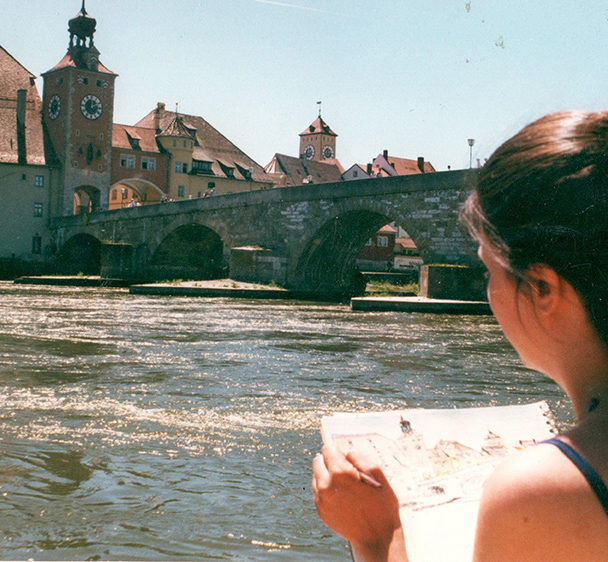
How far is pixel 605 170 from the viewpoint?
0.91 meters


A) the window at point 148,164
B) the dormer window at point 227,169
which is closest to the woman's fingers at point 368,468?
the window at point 148,164

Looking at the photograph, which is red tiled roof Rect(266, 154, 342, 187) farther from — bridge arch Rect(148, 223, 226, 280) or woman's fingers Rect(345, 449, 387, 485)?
woman's fingers Rect(345, 449, 387, 485)

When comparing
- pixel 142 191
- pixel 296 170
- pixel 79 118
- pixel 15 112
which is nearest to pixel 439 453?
pixel 79 118

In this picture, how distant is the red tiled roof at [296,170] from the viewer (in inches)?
2756

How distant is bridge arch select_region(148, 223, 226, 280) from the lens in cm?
3588

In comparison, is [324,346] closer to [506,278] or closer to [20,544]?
[20,544]

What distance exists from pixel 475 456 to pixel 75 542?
5.72 feet

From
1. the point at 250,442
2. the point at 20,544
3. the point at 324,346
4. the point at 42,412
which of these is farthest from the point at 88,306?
the point at 20,544

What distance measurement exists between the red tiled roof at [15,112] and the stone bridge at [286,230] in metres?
8.25

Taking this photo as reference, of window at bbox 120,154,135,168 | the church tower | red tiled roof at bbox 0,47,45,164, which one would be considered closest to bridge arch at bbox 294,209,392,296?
red tiled roof at bbox 0,47,45,164

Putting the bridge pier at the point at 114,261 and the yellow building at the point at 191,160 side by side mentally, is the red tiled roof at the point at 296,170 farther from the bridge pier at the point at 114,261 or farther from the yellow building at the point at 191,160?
the bridge pier at the point at 114,261

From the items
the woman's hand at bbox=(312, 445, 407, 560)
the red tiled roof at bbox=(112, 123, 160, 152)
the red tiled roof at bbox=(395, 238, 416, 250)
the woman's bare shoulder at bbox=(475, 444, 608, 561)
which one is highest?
the red tiled roof at bbox=(112, 123, 160, 152)

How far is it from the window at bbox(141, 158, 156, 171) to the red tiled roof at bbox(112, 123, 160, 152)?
2.51 feet

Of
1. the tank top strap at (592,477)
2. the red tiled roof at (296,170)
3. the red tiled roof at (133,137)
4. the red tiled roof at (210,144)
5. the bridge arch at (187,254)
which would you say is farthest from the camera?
the red tiled roof at (296,170)
